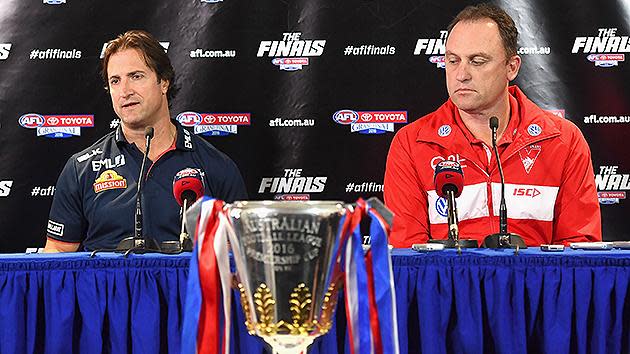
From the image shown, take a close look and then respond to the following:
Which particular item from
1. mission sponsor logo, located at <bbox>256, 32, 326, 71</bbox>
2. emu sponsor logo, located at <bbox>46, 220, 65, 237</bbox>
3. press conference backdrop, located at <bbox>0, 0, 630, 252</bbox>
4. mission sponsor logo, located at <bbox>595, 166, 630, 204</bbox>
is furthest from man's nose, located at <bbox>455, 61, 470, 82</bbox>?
emu sponsor logo, located at <bbox>46, 220, 65, 237</bbox>

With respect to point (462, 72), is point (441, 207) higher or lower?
lower

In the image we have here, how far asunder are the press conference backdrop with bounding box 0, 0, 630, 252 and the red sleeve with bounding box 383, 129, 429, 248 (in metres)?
0.66

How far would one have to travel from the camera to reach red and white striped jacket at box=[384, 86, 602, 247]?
322 cm

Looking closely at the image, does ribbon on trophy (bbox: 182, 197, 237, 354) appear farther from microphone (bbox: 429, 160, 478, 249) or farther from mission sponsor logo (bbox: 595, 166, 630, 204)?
mission sponsor logo (bbox: 595, 166, 630, 204)

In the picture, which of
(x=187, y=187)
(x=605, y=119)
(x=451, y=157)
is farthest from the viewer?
(x=605, y=119)

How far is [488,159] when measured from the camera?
3.29m

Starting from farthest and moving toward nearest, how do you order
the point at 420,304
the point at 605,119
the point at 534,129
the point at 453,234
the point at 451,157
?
the point at 605,119
the point at 534,129
the point at 451,157
the point at 453,234
the point at 420,304

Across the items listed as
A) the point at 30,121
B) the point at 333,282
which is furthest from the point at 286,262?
the point at 30,121

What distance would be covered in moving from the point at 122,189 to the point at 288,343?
6.68 ft

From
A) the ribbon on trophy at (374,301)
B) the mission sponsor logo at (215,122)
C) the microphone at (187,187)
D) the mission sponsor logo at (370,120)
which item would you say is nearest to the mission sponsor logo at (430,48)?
the mission sponsor logo at (370,120)

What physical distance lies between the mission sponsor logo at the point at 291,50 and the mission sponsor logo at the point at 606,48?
4.00ft

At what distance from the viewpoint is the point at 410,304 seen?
2.18m

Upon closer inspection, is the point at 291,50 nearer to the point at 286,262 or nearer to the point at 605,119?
the point at 605,119

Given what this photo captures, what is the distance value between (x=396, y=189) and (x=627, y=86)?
4.61ft
